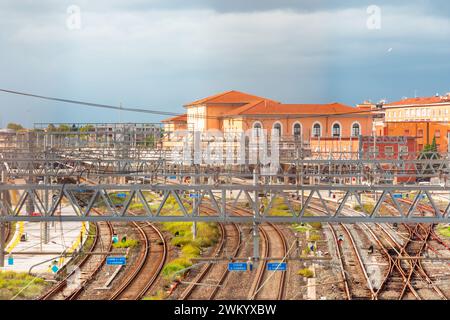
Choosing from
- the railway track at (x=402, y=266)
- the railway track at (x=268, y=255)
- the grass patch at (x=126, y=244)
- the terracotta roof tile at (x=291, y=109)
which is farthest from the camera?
the terracotta roof tile at (x=291, y=109)

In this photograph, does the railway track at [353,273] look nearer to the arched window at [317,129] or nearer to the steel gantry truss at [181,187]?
the steel gantry truss at [181,187]

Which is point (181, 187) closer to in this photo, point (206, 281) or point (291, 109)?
point (206, 281)

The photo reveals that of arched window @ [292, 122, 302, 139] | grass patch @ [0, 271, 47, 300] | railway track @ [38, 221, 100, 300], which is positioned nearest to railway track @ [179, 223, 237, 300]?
railway track @ [38, 221, 100, 300]

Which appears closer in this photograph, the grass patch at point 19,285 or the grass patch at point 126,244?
the grass patch at point 19,285

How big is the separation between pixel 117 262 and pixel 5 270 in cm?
231

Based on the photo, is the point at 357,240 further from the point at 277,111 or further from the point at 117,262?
the point at 277,111

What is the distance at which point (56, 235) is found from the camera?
15.7m

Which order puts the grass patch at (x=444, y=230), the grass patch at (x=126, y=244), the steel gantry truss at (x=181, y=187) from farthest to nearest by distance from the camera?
1. the grass patch at (x=444, y=230)
2. the grass patch at (x=126, y=244)
3. the steel gantry truss at (x=181, y=187)

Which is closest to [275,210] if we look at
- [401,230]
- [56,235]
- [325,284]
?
[401,230]

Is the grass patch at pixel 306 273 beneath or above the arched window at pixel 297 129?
beneath

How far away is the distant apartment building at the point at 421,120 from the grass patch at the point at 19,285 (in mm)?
23049

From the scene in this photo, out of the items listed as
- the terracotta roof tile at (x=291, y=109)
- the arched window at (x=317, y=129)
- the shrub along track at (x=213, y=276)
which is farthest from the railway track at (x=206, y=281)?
the arched window at (x=317, y=129)

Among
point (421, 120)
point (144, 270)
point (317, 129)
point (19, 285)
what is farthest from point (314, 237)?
point (421, 120)

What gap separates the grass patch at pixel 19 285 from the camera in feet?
32.9
